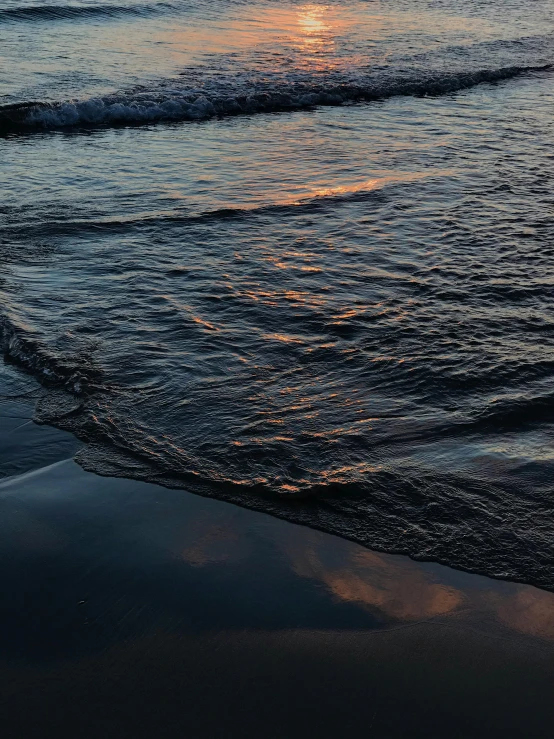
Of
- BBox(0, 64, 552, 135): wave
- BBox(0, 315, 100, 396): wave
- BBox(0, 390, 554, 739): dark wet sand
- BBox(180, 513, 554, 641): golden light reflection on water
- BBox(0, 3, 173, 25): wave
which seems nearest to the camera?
BBox(0, 390, 554, 739): dark wet sand

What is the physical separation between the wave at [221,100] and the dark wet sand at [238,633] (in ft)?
34.2

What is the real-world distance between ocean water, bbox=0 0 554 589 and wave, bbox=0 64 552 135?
0.07 meters

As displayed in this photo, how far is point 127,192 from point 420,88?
890 centimetres

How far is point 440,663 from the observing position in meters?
2.89

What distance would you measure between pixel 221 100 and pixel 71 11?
11.9m

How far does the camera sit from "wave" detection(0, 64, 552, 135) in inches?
527

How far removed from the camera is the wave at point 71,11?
74.9ft

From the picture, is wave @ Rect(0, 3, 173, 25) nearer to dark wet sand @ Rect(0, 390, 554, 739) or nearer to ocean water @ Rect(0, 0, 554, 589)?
ocean water @ Rect(0, 0, 554, 589)

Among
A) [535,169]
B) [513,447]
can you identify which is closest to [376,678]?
[513,447]

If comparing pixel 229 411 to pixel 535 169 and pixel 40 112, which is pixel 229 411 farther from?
pixel 40 112

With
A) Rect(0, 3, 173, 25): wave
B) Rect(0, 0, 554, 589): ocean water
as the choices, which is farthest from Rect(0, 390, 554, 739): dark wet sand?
Rect(0, 3, 173, 25): wave

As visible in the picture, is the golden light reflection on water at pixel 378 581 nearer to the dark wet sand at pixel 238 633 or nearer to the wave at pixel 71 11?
the dark wet sand at pixel 238 633

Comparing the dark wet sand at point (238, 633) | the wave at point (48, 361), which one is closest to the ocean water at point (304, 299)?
the wave at point (48, 361)

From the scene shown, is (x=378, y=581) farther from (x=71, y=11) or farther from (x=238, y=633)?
(x=71, y=11)
